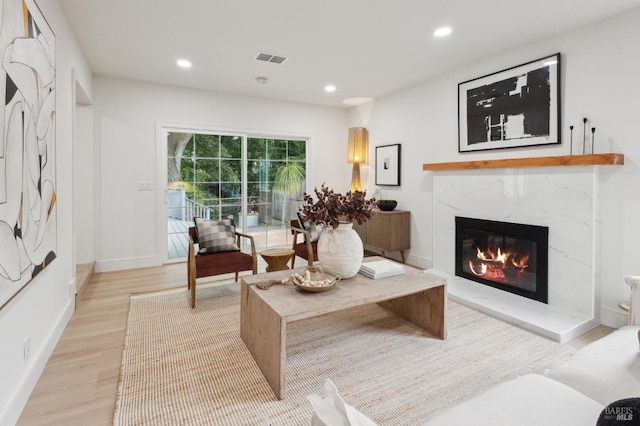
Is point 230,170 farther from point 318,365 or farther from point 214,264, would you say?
point 318,365

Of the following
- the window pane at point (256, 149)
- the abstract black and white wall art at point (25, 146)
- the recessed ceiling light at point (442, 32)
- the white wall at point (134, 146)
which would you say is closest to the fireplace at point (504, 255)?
the recessed ceiling light at point (442, 32)

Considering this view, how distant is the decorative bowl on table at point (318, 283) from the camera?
212cm

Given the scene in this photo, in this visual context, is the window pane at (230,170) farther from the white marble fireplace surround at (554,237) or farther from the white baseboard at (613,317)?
the white baseboard at (613,317)

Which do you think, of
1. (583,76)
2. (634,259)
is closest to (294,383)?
(634,259)

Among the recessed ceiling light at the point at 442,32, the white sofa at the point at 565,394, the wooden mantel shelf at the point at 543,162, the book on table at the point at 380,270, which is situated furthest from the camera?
the recessed ceiling light at the point at 442,32

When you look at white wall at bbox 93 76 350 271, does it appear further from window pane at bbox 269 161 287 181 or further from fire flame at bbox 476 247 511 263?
fire flame at bbox 476 247 511 263

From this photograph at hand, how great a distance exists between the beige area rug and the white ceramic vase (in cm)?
56

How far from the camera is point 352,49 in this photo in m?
3.49

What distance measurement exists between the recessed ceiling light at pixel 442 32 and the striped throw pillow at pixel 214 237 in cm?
283

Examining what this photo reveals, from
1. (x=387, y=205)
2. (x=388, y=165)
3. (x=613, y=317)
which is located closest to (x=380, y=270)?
(x=613, y=317)

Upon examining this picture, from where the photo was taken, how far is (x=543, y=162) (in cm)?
302

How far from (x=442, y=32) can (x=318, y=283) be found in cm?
258

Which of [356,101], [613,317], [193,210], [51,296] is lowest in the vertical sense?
[613,317]

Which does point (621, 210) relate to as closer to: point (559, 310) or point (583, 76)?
point (559, 310)
